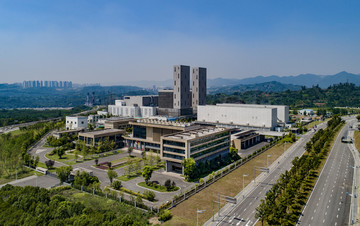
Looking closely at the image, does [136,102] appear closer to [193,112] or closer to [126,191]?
[193,112]

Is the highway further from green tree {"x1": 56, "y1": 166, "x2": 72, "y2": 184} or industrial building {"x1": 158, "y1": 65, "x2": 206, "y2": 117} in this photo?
industrial building {"x1": 158, "y1": 65, "x2": 206, "y2": 117}

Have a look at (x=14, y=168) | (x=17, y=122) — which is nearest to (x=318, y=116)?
(x=14, y=168)

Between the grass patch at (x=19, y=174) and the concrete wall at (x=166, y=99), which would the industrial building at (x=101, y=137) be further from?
the concrete wall at (x=166, y=99)

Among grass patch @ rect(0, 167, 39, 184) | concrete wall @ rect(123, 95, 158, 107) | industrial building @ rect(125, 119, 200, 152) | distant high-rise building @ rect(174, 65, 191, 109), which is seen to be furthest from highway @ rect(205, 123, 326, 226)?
concrete wall @ rect(123, 95, 158, 107)

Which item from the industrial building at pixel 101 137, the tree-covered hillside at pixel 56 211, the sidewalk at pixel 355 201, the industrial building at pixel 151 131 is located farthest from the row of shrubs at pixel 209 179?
the industrial building at pixel 101 137

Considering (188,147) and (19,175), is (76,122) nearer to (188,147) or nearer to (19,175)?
(19,175)
